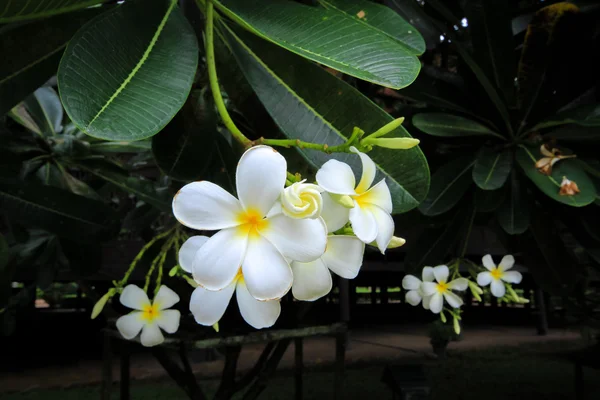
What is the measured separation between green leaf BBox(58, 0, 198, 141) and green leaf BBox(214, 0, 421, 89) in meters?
0.07

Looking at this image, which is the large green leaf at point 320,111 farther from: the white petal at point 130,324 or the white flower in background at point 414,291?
the white flower in background at point 414,291

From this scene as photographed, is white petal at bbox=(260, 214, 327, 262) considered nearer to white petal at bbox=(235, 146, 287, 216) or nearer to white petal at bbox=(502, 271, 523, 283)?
white petal at bbox=(235, 146, 287, 216)

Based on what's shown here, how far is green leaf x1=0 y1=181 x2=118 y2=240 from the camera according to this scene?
0.97 m

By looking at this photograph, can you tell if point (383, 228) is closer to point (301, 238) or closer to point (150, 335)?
point (301, 238)

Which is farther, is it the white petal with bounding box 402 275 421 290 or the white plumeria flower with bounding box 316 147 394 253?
the white petal with bounding box 402 275 421 290

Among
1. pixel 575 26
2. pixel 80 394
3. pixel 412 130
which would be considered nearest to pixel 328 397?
pixel 80 394

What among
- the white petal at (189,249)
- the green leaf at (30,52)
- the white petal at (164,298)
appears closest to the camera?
the white petal at (189,249)

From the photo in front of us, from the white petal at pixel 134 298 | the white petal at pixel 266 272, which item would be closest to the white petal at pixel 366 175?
the white petal at pixel 266 272

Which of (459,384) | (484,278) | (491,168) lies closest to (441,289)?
(484,278)

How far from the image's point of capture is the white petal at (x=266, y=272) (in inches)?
11.7

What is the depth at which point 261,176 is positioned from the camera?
1.03 feet

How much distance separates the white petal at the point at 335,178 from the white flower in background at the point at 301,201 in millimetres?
27

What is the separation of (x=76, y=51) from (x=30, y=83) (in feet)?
0.77

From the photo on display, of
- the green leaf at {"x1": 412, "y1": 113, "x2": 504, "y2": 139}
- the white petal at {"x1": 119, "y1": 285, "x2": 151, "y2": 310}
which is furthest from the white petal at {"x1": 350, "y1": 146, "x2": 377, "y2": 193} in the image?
the green leaf at {"x1": 412, "y1": 113, "x2": 504, "y2": 139}
